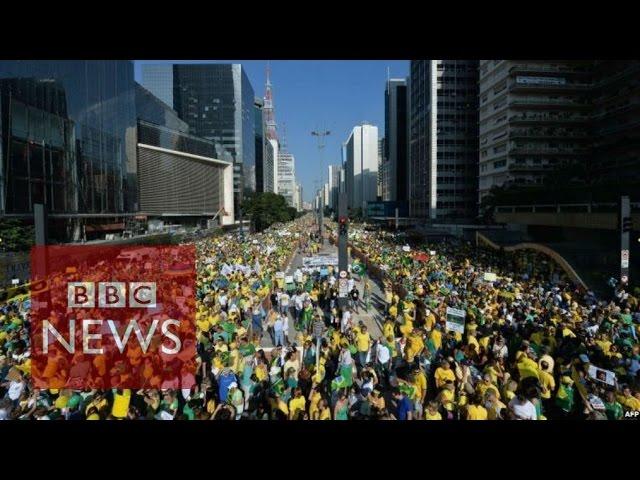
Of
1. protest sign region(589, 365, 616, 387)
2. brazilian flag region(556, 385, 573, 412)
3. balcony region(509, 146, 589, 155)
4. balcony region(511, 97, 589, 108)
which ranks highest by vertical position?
balcony region(511, 97, 589, 108)

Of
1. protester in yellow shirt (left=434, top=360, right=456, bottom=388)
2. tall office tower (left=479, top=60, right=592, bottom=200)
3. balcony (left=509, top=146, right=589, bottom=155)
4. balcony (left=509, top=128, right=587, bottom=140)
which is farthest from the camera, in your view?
balcony (left=509, top=146, right=589, bottom=155)

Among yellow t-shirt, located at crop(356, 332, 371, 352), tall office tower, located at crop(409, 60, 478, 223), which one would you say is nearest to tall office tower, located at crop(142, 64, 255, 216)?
tall office tower, located at crop(409, 60, 478, 223)

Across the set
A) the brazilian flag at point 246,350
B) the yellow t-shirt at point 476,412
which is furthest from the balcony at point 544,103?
the yellow t-shirt at point 476,412

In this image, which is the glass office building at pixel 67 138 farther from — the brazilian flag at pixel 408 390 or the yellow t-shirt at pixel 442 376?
the yellow t-shirt at pixel 442 376

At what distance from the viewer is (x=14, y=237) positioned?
2869 centimetres

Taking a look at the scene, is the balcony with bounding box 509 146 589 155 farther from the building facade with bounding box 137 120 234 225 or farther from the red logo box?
the building facade with bounding box 137 120 234 225

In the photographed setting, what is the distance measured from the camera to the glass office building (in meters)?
35.9

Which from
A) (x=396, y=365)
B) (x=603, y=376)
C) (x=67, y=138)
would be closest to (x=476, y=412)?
(x=603, y=376)

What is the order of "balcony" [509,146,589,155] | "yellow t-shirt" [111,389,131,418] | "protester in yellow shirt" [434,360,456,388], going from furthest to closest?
"balcony" [509,146,589,155]
"protester in yellow shirt" [434,360,456,388]
"yellow t-shirt" [111,389,131,418]

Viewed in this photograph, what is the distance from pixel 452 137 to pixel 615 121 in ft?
121

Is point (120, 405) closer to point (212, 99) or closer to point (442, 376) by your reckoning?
point (442, 376)

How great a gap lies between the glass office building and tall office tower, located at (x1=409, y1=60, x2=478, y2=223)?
5197 centimetres
